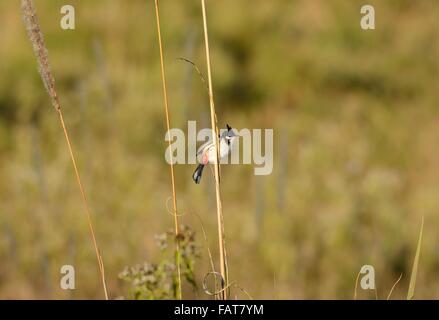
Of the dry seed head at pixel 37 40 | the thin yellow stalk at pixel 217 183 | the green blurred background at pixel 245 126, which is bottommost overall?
the green blurred background at pixel 245 126

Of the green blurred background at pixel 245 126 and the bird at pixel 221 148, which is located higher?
the bird at pixel 221 148

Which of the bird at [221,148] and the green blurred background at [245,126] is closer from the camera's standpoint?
the bird at [221,148]

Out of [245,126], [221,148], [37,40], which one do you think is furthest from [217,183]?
[245,126]

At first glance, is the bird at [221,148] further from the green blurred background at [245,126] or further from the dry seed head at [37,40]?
the green blurred background at [245,126]

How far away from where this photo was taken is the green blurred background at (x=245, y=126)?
163 inches

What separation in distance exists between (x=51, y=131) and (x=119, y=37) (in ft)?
5.74

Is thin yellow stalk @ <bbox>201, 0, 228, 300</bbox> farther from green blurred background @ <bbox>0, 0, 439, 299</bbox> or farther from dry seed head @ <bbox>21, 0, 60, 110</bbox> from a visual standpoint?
green blurred background @ <bbox>0, 0, 439, 299</bbox>

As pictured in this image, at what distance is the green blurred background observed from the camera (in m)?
4.13

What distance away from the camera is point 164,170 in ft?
17.0

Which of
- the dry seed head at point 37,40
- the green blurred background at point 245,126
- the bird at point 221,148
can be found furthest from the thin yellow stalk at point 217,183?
the green blurred background at point 245,126

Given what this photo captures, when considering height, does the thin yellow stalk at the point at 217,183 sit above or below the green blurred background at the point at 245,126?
above

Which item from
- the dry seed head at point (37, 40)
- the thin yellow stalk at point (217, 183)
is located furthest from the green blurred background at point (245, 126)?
the dry seed head at point (37, 40)

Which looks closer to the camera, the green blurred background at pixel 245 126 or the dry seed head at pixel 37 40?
the dry seed head at pixel 37 40

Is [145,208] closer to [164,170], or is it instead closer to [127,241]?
[127,241]
